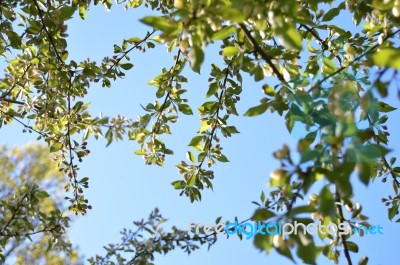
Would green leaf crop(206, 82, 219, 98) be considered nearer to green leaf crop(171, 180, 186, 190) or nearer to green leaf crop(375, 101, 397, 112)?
green leaf crop(171, 180, 186, 190)

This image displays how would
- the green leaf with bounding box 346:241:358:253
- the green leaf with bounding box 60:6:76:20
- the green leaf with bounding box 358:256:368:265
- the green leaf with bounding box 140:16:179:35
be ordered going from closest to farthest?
the green leaf with bounding box 140:16:179:35, the green leaf with bounding box 358:256:368:265, the green leaf with bounding box 346:241:358:253, the green leaf with bounding box 60:6:76:20

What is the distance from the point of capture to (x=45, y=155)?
26.0ft

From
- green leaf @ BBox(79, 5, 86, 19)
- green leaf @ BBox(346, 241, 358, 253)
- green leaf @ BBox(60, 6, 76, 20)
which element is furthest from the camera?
green leaf @ BBox(79, 5, 86, 19)

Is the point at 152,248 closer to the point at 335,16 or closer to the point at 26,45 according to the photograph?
the point at 26,45

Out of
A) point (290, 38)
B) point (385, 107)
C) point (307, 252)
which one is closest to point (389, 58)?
point (290, 38)

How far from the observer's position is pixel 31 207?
1.66 meters

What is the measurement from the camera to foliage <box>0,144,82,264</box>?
166 cm

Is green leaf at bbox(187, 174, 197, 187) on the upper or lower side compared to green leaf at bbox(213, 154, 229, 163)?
lower

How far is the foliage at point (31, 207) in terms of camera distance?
65.4 inches

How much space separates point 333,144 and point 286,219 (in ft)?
0.50

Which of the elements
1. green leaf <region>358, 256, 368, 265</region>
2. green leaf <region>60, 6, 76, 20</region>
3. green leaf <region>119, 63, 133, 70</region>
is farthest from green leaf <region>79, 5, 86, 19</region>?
green leaf <region>358, 256, 368, 265</region>

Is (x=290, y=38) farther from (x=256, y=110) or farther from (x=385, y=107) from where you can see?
(x=385, y=107)

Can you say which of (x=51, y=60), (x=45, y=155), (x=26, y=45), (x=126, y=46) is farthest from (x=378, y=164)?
(x=45, y=155)

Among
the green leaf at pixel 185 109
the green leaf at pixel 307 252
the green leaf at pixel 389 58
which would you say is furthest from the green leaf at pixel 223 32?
the green leaf at pixel 185 109
